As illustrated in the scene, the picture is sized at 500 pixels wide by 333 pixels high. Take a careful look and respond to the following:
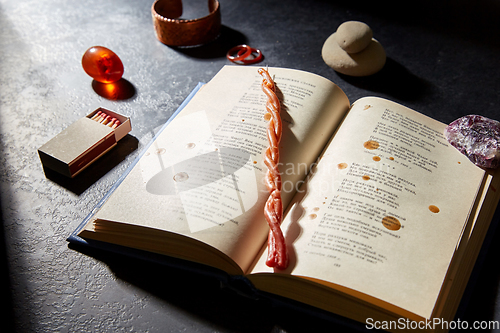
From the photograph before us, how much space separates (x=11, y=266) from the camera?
61 cm

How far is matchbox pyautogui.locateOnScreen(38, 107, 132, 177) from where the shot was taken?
0.73 metres

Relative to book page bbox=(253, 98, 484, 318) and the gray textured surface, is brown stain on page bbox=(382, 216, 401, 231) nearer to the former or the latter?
book page bbox=(253, 98, 484, 318)

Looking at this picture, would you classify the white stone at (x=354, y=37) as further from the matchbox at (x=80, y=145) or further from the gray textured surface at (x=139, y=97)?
the matchbox at (x=80, y=145)

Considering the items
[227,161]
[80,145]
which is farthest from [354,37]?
[80,145]

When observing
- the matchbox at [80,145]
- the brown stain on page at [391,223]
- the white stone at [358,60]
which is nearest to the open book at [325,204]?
the brown stain on page at [391,223]

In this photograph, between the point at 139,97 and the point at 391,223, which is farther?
the point at 139,97

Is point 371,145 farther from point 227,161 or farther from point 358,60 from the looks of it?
point 358,60

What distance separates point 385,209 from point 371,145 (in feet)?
0.43

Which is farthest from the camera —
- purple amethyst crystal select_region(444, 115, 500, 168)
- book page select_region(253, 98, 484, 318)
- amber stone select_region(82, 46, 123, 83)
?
amber stone select_region(82, 46, 123, 83)

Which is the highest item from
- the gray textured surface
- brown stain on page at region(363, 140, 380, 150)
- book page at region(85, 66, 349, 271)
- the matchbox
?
brown stain on page at region(363, 140, 380, 150)

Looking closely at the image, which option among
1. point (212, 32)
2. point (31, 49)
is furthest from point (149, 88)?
point (31, 49)

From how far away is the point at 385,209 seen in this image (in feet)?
1.88

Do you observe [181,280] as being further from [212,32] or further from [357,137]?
[212,32]

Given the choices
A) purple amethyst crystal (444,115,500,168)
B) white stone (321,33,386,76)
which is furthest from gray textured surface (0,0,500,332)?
purple amethyst crystal (444,115,500,168)
